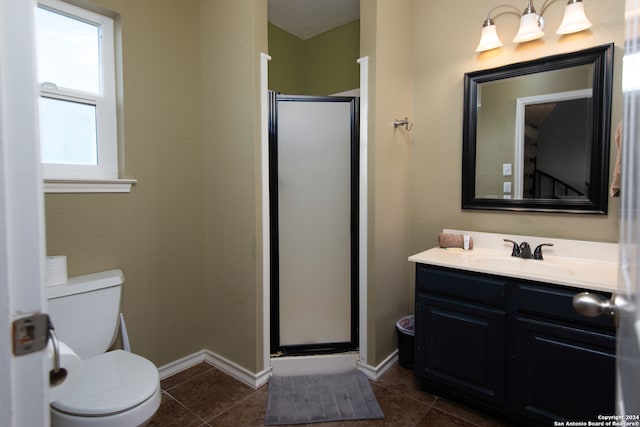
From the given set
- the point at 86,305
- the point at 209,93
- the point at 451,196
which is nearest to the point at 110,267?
the point at 86,305

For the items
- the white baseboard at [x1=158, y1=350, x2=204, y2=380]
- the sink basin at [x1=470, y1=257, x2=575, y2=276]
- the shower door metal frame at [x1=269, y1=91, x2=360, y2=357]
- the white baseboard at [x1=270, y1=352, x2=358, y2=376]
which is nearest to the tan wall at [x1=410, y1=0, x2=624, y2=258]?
the sink basin at [x1=470, y1=257, x2=575, y2=276]

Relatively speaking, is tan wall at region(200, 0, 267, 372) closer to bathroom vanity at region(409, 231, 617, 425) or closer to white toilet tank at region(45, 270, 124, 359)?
white toilet tank at region(45, 270, 124, 359)

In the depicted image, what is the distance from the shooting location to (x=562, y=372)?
1.56m

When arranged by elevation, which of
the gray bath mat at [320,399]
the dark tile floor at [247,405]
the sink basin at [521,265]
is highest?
the sink basin at [521,265]

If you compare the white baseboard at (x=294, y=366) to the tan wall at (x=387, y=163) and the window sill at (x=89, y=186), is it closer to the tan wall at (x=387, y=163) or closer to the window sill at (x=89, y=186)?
the tan wall at (x=387, y=163)

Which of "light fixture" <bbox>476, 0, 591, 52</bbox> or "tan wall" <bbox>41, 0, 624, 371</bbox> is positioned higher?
"light fixture" <bbox>476, 0, 591, 52</bbox>

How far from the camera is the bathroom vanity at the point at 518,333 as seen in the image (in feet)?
4.91

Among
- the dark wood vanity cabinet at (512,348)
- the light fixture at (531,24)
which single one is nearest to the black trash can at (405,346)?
the dark wood vanity cabinet at (512,348)

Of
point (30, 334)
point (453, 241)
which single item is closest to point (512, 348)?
point (453, 241)

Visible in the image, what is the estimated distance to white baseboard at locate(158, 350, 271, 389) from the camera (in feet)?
7.13

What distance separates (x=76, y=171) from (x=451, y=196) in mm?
2360

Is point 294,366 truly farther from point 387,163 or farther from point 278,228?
point 387,163

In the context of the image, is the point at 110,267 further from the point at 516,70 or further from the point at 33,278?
the point at 516,70

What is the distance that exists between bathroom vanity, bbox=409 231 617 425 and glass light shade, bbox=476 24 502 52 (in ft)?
3.98
